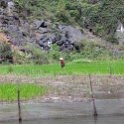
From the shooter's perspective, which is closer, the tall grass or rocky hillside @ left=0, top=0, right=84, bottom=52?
the tall grass

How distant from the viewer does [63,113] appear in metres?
10.0

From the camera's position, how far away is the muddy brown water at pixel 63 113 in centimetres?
947

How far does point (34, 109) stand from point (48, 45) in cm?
2549

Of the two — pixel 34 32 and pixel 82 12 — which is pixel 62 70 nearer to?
pixel 34 32

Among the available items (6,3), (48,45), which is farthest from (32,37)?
(6,3)

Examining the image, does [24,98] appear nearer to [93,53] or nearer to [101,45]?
[93,53]

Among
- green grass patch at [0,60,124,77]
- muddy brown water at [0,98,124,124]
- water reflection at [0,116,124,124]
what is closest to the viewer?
water reflection at [0,116,124,124]

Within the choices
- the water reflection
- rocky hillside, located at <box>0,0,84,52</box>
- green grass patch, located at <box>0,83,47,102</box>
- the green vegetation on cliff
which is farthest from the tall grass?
the green vegetation on cliff

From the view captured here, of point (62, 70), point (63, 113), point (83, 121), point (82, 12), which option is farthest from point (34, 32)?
point (83, 121)

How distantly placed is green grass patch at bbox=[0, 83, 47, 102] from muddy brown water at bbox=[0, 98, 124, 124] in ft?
2.12

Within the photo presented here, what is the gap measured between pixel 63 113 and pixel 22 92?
228cm

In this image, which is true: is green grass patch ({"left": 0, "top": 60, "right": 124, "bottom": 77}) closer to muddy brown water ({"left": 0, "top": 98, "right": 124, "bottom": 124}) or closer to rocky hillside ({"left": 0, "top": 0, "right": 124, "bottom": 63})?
muddy brown water ({"left": 0, "top": 98, "right": 124, "bottom": 124})

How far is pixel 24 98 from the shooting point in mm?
11328

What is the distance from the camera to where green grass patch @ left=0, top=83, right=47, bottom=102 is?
11.3 metres
